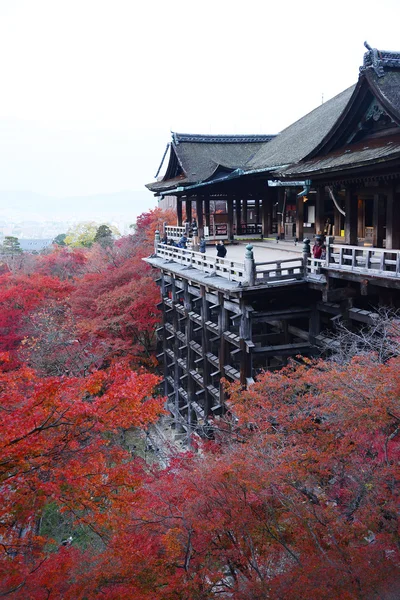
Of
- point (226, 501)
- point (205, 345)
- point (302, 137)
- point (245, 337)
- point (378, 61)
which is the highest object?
point (378, 61)

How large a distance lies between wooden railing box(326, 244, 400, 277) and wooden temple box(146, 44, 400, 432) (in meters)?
0.04

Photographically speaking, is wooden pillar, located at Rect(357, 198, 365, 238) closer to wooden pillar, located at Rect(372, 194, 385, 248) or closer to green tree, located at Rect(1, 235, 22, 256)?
wooden pillar, located at Rect(372, 194, 385, 248)

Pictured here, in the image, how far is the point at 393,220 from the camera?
13703 millimetres

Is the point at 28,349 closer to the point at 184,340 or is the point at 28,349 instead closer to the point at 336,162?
the point at 184,340

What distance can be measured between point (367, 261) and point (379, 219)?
6.41ft

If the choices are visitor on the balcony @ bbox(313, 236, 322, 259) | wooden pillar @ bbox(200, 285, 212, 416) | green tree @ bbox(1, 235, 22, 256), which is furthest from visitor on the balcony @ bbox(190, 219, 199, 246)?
green tree @ bbox(1, 235, 22, 256)

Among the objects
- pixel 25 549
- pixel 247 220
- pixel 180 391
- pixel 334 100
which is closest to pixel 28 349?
pixel 180 391

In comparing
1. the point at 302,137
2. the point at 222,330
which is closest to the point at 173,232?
the point at 302,137

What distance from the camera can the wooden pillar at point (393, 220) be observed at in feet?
44.6

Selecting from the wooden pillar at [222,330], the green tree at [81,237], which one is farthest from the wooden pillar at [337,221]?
the green tree at [81,237]

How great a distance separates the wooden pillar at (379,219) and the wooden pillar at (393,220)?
2.05 feet

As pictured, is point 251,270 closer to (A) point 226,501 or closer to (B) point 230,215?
(A) point 226,501

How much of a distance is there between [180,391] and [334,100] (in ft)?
57.7

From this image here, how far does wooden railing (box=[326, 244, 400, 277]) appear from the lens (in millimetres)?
12703
